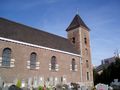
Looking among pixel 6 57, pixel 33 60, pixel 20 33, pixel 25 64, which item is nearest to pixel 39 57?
pixel 33 60

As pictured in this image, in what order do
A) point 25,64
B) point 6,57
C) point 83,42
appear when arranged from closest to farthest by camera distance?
point 6,57 < point 25,64 < point 83,42

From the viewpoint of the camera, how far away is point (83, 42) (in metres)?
30.4

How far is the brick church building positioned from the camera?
18.0 m

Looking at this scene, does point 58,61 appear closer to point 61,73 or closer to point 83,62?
point 61,73

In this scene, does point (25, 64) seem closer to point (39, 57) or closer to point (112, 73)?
point (39, 57)

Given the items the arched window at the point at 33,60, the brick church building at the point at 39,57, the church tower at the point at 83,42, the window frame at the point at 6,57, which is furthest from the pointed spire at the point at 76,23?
the window frame at the point at 6,57

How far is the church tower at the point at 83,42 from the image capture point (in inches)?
1129

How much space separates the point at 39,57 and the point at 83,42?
475 inches

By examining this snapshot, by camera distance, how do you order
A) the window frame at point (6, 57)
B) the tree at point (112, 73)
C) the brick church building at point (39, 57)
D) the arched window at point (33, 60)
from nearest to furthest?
the window frame at point (6, 57) → the brick church building at point (39, 57) → the arched window at point (33, 60) → the tree at point (112, 73)

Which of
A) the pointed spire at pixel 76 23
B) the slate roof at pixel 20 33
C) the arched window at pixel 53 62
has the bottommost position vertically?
the arched window at pixel 53 62

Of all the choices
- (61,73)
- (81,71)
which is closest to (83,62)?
(81,71)

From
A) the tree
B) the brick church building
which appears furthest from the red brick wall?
the tree

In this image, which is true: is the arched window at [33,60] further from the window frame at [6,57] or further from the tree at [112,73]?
the tree at [112,73]

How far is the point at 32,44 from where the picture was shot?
67.0ft
